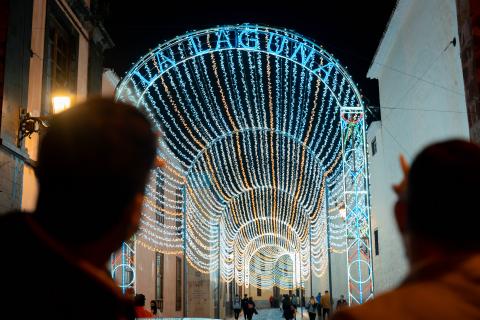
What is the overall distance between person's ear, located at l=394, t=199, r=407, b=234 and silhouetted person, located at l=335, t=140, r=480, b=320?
0.04m

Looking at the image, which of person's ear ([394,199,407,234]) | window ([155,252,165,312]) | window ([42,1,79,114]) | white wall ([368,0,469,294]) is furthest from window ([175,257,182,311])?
person's ear ([394,199,407,234])

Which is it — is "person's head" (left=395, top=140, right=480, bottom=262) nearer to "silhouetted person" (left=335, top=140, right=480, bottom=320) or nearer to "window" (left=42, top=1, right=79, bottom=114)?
"silhouetted person" (left=335, top=140, right=480, bottom=320)

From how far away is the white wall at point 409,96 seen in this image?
16.3 m

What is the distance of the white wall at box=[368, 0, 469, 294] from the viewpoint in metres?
16.3

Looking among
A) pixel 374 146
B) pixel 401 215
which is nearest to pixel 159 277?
pixel 374 146

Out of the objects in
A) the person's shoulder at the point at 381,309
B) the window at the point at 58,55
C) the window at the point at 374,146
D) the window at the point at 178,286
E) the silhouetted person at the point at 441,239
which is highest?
the window at the point at 374,146

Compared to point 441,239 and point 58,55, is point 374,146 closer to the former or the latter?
point 58,55

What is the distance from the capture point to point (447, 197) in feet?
5.78

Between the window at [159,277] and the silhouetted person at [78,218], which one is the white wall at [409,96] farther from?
the silhouetted person at [78,218]

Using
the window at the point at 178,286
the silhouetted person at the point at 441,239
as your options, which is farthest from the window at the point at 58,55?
the window at the point at 178,286

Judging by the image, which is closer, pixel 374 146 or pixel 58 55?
pixel 58 55

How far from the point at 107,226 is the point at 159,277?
29.4 metres

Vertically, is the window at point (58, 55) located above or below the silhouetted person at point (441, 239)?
above

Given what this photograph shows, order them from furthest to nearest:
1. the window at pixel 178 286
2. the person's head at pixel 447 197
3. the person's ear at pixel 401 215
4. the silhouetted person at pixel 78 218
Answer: the window at pixel 178 286 → the person's ear at pixel 401 215 → the person's head at pixel 447 197 → the silhouetted person at pixel 78 218
